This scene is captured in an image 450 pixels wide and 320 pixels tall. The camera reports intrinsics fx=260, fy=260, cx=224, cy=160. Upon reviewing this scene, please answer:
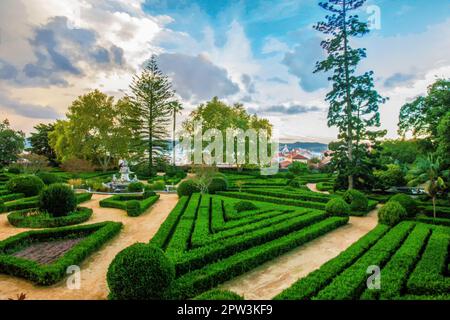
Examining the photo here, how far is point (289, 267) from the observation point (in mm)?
7301

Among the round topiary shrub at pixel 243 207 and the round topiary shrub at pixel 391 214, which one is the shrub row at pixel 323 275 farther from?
the round topiary shrub at pixel 243 207

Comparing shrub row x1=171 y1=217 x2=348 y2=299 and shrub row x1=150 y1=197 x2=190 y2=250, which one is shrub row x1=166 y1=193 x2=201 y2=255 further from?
shrub row x1=171 y1=217 x2=348 y2=299

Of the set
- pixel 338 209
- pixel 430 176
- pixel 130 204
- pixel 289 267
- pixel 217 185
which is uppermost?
pixel 430 176

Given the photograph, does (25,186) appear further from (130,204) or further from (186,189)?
(186,189)

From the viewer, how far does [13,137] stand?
3416cm

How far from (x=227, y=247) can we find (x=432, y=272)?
5.04 meters

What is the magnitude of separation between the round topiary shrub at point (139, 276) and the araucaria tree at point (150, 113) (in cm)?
2845

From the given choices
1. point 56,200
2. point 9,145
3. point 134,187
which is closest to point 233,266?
point 56,200

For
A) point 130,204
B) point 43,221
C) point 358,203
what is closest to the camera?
point 43,221

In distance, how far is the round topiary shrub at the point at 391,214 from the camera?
11.2 m

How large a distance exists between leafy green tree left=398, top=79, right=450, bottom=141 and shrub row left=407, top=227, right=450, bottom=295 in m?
12.4

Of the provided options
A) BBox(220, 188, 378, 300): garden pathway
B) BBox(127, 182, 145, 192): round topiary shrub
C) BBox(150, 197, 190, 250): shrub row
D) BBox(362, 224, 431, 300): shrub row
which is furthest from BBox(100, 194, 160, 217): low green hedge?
BBox(362, 224, 431, 300): shrub row

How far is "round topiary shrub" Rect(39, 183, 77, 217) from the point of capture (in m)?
11.8

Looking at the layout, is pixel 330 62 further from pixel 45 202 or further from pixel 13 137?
pixel 13 137
